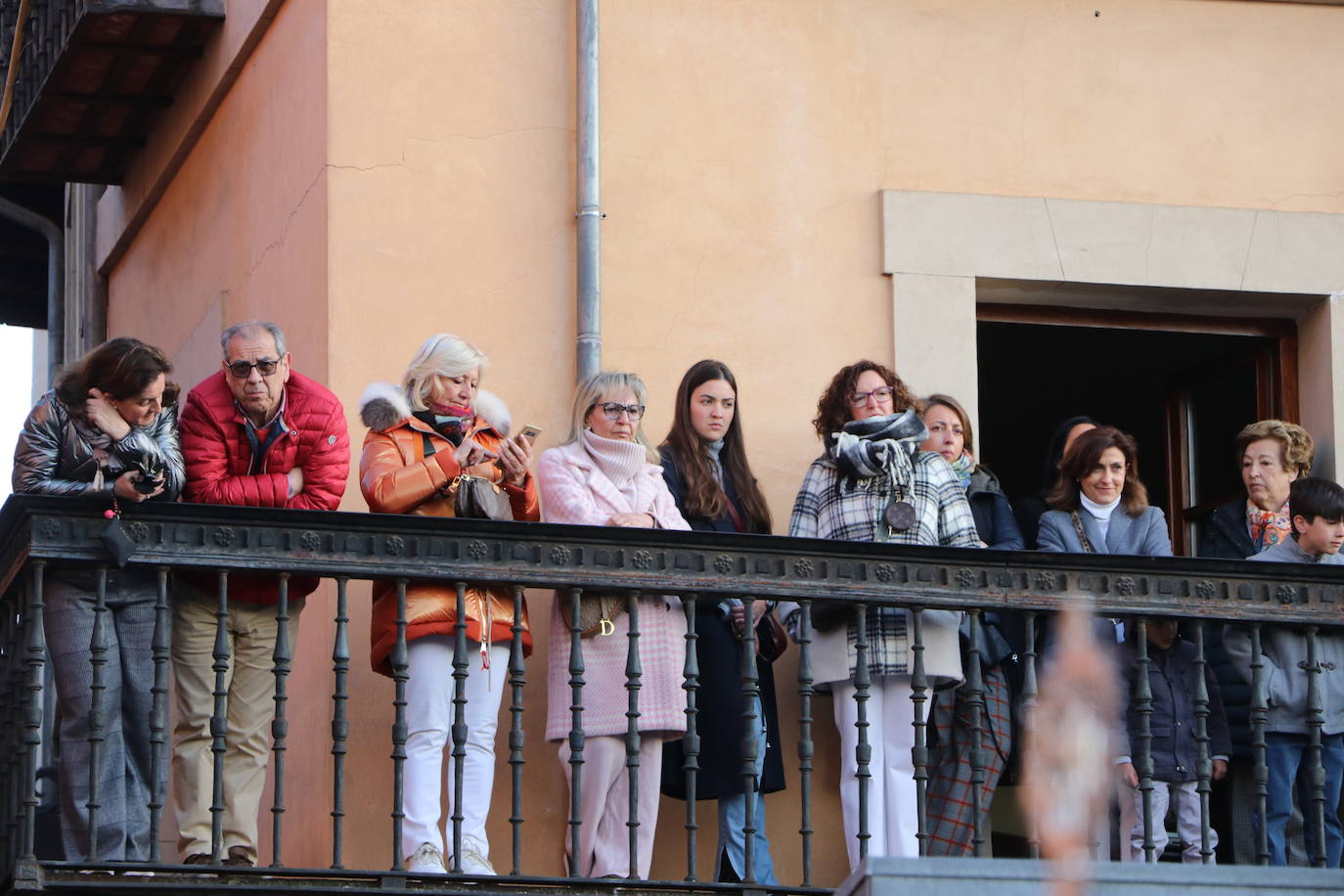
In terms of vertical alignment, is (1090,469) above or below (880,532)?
above

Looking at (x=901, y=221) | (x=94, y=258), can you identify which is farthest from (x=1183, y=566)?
(x=94, y=258)

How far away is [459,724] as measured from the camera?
25.7 feet

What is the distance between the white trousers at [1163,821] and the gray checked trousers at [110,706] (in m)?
3.04

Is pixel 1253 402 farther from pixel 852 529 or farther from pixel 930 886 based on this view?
pixel 930 886

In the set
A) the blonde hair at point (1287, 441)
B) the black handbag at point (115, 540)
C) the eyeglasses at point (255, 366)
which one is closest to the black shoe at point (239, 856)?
the black handbag at point (115, 540)

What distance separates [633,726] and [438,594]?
0.72 metres

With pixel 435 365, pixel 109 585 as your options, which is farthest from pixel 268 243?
pixel 109 585

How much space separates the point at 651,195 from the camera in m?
9.67

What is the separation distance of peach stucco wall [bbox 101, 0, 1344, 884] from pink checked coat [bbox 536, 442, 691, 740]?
0.67m

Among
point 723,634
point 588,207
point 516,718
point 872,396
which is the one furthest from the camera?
point 588,207

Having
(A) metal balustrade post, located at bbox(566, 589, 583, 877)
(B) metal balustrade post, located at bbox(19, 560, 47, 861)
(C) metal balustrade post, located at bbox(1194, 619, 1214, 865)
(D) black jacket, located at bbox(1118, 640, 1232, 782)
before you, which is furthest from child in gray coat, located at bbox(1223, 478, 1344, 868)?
(B) metal balustrade post, located at bbox(19, 560, 47, 861)

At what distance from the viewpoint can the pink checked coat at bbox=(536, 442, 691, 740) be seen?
8250 millimetres

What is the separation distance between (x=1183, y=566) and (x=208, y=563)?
10.1 feet

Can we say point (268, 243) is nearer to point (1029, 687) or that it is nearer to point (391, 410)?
point (391, 410)
